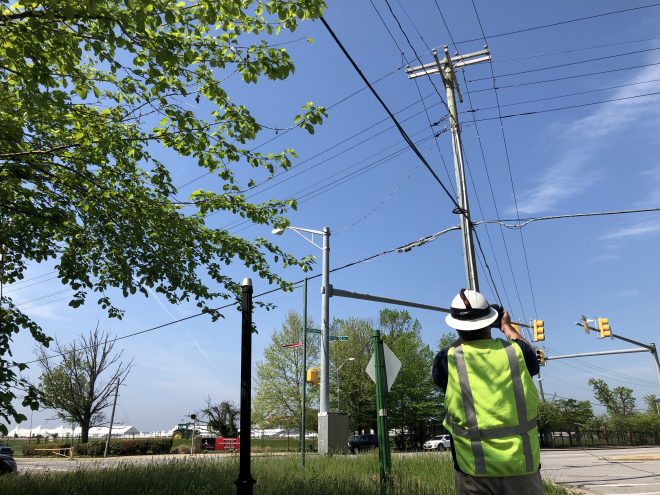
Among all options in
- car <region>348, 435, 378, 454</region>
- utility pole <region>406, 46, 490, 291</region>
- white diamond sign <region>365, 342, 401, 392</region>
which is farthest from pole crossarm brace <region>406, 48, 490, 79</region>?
car <region>348, 435, 378, 454</region>

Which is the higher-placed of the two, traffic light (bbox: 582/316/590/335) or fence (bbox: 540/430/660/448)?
traffic light (bbox: 582/316/590/335)

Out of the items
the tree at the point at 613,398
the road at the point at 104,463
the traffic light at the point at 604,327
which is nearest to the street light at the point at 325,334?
the road at the point at 104,463

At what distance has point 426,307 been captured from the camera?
1712cm

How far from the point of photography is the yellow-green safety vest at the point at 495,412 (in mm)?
2613

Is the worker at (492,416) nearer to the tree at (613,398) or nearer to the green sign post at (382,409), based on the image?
the green sign post at (382,409)

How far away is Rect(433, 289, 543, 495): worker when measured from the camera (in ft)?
8.57

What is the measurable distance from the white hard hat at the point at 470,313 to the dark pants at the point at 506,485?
0.77 m

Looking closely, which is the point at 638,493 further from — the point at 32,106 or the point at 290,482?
the point at 32,106

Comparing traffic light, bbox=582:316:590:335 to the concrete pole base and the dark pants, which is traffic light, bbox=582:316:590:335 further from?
the dark pants

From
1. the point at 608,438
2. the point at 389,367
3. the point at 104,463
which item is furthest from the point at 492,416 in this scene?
the point at 608,438

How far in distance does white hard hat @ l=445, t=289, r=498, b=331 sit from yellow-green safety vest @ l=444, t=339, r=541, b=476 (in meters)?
0.13

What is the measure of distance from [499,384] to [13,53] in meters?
5.37

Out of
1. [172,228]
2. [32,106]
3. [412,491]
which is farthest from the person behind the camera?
[172,228]

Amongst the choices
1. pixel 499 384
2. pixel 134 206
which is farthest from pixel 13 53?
pixel 499 384
